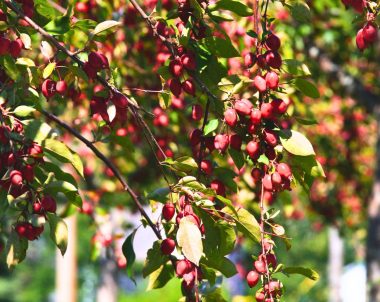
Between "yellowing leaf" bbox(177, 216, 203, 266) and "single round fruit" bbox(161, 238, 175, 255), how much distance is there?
0.18m

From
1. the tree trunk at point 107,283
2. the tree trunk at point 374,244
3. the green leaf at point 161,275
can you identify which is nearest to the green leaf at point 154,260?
the green leaf at point 161,275

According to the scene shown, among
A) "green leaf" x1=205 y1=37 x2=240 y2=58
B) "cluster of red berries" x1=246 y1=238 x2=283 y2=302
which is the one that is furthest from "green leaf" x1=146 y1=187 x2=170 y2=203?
"green leaf" x1=205 y1=37 x2=240 y2=58

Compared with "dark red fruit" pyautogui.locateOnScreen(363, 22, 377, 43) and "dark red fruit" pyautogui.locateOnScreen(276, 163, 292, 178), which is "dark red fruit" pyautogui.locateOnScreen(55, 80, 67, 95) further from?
"dark red fruit" pyautogui.locateOnScreen(363, 22, 377, 43)

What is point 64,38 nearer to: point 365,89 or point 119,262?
point 119,262

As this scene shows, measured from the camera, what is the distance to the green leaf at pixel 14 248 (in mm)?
1899

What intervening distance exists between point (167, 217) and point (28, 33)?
1.87 feet

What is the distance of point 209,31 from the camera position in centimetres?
195

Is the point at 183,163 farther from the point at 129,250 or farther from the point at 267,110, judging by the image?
the point at 129,250

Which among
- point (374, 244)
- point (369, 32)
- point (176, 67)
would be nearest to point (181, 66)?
point (176, 67)

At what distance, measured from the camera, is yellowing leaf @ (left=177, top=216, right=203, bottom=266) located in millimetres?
1710

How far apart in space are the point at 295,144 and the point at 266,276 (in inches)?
11.8

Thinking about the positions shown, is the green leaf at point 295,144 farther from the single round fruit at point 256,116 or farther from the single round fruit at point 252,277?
the single round fruit at point 252,277

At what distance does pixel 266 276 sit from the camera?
1821 mm

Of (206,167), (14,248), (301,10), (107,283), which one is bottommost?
(107,283)
